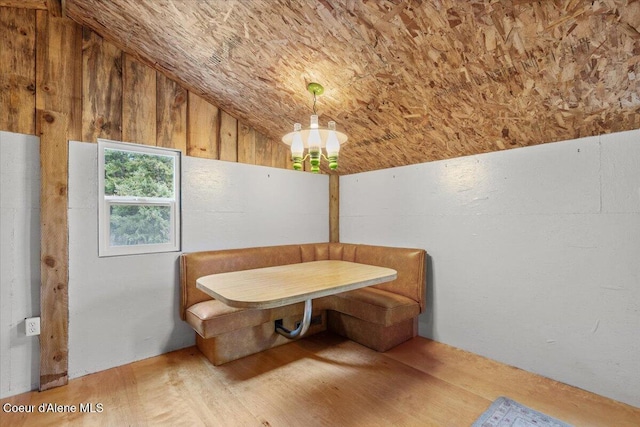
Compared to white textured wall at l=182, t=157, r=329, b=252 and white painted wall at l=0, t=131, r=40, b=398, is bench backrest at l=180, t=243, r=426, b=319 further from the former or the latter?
white painted wall at l=0, t=131, r=40, b=398

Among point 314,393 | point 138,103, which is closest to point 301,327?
point 314,393

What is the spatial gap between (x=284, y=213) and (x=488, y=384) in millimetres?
2420

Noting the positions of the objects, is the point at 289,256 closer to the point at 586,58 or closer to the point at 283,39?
the point at 283,39

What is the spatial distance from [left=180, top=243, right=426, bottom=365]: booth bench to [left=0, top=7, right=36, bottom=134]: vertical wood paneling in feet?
4.88

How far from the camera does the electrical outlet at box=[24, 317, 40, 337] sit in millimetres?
1922

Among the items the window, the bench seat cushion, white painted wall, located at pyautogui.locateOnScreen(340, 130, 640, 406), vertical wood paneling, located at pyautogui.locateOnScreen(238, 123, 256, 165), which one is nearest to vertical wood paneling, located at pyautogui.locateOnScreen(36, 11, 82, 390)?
the window

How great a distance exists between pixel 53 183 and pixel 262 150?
5.75 feet

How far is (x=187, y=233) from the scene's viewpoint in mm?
2623

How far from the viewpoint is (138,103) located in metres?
2.38

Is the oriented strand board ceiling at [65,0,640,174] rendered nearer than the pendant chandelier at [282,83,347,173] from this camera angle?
Yes

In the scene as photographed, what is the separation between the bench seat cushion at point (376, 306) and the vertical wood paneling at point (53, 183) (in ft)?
6.80

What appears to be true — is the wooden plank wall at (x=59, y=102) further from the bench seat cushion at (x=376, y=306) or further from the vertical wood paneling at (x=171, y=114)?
the bench seat cushion at (x=376, y=306)

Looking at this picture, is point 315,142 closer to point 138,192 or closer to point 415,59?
point 415,59

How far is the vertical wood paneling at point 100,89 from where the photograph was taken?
7.12ft
